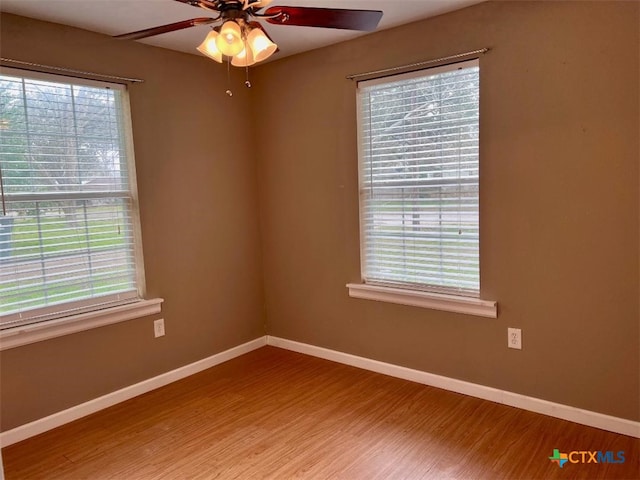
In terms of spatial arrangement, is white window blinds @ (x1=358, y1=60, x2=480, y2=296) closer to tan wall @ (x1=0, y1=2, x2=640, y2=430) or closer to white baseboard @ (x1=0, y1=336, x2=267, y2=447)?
tan wall @ (x1=0, y1=2, x2=640, y2=430)

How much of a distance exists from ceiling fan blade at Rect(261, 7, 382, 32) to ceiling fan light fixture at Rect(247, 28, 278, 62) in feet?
0.22

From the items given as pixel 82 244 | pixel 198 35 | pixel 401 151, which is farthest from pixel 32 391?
pixel 401 151

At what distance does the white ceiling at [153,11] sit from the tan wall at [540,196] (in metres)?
0.15

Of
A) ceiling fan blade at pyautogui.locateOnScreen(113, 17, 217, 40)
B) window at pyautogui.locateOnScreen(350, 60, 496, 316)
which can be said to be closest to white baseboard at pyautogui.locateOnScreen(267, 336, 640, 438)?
window at pyautogui.locateOnScreen(350, 60, 496, 316)

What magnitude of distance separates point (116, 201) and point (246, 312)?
55.7 inches

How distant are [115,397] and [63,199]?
1.32 metres

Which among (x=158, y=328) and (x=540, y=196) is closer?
(x=540, y=196)

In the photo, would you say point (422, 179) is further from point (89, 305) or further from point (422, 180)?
point (89, 305)

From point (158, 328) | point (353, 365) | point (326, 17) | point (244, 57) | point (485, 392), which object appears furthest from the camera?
point (353, 365)

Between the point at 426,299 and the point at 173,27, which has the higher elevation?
the point at 173,27

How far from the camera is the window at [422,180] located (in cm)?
280

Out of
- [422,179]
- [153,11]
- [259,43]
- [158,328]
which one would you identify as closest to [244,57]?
[259,43]

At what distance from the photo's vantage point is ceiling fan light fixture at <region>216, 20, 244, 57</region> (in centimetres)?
171

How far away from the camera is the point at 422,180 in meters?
2.98
